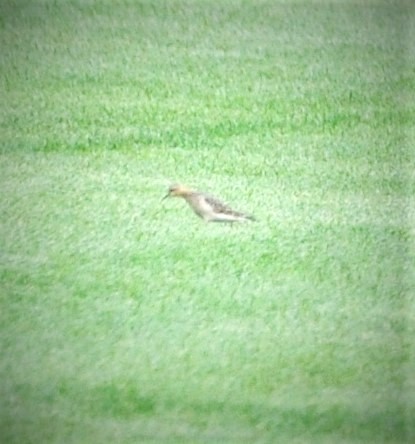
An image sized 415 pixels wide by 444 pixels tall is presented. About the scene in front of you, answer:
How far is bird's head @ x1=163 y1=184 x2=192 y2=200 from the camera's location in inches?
75.4

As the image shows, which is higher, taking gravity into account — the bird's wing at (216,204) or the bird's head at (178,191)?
the bird's head at (178,191)

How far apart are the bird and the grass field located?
0.03 metres

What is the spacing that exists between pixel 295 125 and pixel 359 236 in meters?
0.34

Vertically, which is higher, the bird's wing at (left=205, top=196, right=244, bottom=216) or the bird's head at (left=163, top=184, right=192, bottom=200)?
the bird's head at (left=163, top=184, right=192, bottom=200)

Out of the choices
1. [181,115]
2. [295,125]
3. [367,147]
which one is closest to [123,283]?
[181,115]

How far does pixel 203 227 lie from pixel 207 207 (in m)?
0.06

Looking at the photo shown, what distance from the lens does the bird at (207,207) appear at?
1.91 meters

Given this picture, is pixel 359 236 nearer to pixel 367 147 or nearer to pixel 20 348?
pixel 367 147

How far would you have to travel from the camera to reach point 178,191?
192 cm

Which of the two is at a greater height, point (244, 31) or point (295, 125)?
point (244, 31)

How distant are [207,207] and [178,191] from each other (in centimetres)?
9

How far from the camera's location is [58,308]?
6.39ft

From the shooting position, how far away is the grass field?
1916 mm

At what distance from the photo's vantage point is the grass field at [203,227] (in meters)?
1.92
